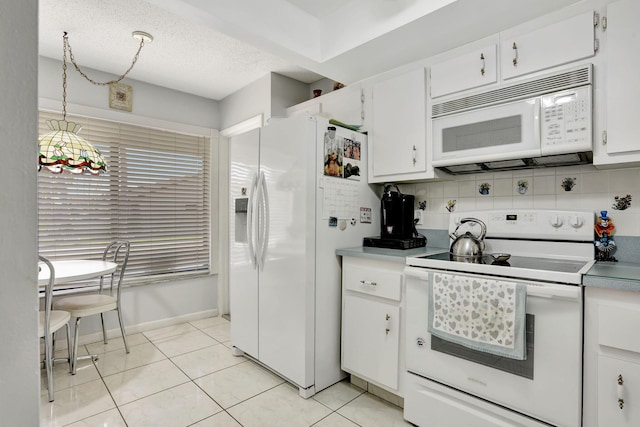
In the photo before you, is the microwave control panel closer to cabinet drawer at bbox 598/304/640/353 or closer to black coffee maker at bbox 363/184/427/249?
cabinet drawer at bbox 598/304/640/353

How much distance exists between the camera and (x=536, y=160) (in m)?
1.88

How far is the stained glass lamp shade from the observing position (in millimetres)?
2338

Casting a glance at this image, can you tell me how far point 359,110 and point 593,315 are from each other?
6.29 ft

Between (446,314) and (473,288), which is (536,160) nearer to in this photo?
(473,288)

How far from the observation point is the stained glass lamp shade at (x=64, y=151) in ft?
7.67

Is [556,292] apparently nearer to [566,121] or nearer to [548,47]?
[566,121]

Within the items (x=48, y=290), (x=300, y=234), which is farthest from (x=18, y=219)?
(x=48, y=290)

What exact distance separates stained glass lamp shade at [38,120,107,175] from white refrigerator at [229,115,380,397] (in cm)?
115

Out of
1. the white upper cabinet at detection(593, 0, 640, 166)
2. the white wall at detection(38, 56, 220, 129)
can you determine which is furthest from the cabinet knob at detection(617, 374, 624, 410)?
the white wall at detection(38, 56, 220, 129)

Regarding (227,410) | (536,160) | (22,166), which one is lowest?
(227,410)

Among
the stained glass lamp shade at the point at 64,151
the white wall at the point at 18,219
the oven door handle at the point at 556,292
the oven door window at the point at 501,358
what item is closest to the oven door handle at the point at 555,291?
the oven door handle at the point at 556,292

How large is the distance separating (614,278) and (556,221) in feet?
2.16

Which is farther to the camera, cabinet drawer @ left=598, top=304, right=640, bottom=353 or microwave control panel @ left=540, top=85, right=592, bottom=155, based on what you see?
microwave control panel @ left=540, top=85, right=592, bottom=155

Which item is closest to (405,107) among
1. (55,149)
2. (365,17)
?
(365,17)
